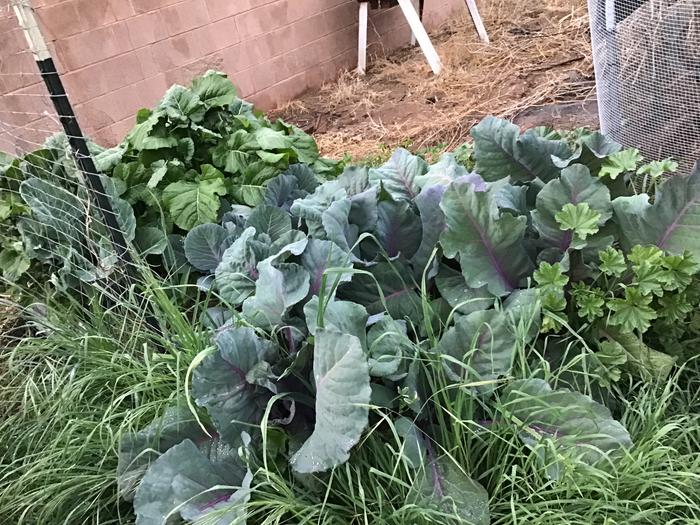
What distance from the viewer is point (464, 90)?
178 inches

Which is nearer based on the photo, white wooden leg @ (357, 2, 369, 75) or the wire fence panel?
the wire fence panel

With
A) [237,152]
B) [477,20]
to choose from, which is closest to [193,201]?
[237,152]

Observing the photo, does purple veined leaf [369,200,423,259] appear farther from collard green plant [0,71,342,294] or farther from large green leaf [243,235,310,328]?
collard green plant [0,71,342,294]

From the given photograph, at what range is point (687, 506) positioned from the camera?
135 centimetres

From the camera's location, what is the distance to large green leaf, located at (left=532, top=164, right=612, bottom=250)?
5.61ft

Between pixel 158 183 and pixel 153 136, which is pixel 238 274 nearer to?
pixel 158 183

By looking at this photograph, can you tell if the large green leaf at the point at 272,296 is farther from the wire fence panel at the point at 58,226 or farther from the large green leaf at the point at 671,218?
the large green leaf at the point at 671,218

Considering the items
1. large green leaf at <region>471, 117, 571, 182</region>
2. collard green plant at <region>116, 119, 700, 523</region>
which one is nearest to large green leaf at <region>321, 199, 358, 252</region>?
collard green plant at <region>116, 119, 700, 523</region>

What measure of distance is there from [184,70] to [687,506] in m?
4.16

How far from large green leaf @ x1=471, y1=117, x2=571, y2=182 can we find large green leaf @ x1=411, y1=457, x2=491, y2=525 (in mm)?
1051

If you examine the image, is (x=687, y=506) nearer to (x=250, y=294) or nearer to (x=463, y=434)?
(x=463, y=434)

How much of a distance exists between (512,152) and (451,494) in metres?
1.16

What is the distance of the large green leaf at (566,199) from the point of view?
171 cm

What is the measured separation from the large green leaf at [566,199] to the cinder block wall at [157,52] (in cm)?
236
